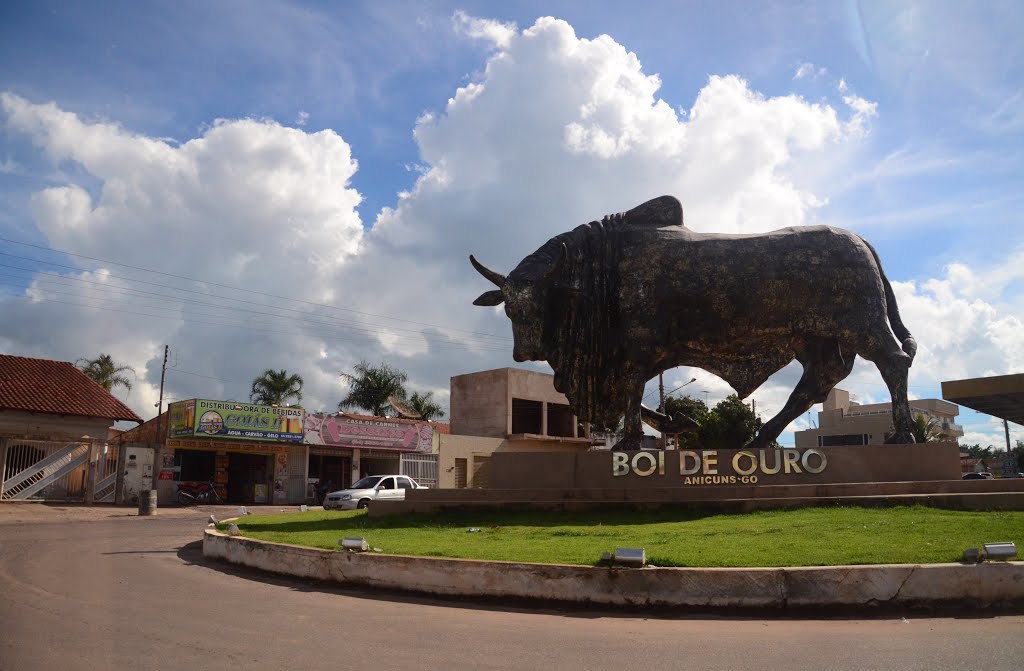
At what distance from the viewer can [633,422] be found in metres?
11.6

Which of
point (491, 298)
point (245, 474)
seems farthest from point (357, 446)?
point (491, 298)

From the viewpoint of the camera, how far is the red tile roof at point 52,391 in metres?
27.6

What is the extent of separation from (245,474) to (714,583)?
3147 centimetres

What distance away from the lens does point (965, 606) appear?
6.32 metres

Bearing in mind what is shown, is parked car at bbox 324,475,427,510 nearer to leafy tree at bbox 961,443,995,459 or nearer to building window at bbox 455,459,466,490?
building window at bbox 455,459,466,490

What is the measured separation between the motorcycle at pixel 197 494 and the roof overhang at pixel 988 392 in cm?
2804

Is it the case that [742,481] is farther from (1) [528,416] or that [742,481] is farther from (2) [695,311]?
(1) [528,416]

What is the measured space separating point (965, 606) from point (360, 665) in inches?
194

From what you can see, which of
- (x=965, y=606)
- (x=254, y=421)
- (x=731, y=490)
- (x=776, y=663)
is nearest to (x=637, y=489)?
(x=731, y=490)

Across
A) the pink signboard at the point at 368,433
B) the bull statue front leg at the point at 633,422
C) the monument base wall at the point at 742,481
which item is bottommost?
the monument base wall at the point at 742,481

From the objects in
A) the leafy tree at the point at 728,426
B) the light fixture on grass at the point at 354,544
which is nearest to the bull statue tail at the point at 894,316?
the light fixture on grass at the point at 354,544

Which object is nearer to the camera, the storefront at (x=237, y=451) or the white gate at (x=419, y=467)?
the storefront at (x=237, y=451)

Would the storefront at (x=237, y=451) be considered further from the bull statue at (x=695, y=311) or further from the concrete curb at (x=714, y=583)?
the concrete curb at (x=714, y=583)

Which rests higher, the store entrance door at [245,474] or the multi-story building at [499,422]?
the multi-story building at [499,422]
